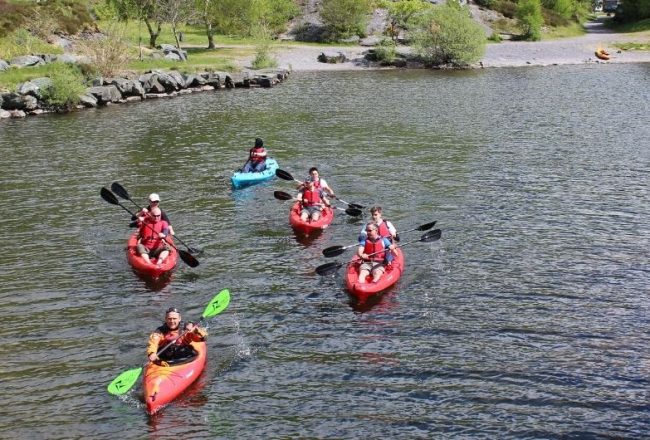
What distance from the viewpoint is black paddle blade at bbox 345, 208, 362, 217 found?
2311 centimetres

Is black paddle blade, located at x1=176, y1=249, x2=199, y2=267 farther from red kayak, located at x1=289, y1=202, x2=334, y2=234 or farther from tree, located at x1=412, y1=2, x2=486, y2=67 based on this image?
tree, located at x1=412, y1=2, x2=486, y2=67

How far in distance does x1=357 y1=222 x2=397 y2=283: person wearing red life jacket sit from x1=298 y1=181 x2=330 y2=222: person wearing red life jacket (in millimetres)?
4127

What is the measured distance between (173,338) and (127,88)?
39097 millimetres

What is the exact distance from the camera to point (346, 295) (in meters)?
17.7

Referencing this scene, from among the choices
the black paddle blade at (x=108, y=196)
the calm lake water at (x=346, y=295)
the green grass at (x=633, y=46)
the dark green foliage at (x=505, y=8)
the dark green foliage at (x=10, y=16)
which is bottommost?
the calm lake water at (x=346, y=295)

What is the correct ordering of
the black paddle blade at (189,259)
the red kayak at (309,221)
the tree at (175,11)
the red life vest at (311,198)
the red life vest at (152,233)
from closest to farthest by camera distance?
the black paddle blade at (189,259), the red life vest at (152,233), the red kayak at (309,221), the red life vest at (311,198), the tree at (175,11)

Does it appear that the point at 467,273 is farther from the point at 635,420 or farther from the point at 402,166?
the point at 402,166

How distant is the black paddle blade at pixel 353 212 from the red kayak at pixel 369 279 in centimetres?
430

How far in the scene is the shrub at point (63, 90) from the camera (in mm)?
44656

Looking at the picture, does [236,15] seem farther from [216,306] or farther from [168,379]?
[168,379]

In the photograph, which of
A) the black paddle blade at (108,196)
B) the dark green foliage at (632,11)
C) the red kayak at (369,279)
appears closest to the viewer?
the red kayak at (369,279)

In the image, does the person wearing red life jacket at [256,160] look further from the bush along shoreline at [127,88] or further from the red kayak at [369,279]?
the bush along shoreline at [127,88]

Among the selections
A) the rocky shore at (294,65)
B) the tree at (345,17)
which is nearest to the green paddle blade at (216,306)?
the rocky shore at (294,65)

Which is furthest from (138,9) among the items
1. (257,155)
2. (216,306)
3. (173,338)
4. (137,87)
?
(173,338)
